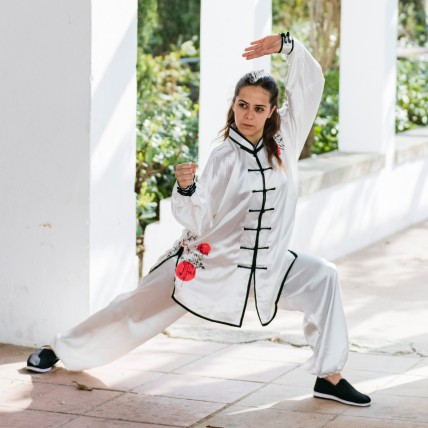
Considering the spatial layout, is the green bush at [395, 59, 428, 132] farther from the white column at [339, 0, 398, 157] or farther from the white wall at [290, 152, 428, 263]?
the white column at [339, 0, 398, 157]

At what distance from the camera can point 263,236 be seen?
5.38m

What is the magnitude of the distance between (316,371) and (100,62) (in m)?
1.99

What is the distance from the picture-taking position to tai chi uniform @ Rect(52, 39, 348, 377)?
5324 millimetres

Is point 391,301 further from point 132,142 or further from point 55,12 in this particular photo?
point 55,12

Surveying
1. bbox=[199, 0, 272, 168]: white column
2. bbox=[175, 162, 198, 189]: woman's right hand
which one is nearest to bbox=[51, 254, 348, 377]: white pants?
bbox=[175, 162, 198, 189]: woman's right hand

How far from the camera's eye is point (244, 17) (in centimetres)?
766

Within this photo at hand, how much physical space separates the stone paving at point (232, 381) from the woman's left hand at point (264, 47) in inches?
62.7

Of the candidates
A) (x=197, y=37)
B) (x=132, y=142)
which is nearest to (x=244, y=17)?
(x=132, y=142)

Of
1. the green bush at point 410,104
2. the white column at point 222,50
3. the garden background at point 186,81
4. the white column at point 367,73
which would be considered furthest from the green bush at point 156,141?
the green bush at point 410,104

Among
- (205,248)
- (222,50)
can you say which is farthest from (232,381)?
(222,50)

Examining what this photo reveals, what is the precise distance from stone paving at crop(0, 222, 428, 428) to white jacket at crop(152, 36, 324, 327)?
43cm

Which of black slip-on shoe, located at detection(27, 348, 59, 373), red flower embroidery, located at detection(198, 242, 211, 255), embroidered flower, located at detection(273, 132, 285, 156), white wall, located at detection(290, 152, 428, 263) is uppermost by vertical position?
embroidered flower, located at detection(273, 132, 285, 156)

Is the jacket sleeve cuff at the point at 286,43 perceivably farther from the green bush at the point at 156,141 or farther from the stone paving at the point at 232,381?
the green bush at the point at 156,141

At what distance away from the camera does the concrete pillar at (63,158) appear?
20.2 feet
